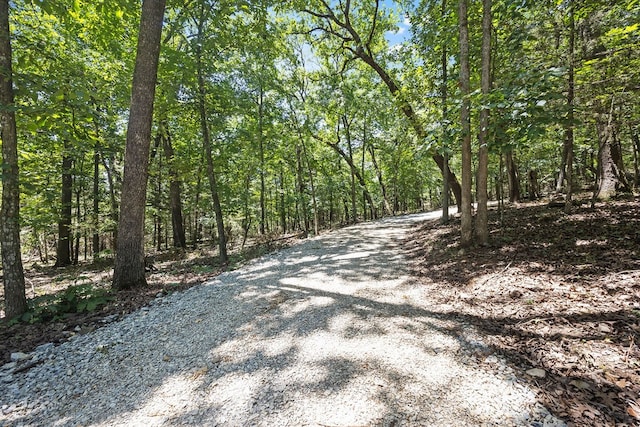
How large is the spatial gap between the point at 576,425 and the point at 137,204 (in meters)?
6.73

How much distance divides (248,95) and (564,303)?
1155 centimetres

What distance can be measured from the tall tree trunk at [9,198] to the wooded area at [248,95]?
0.02 m

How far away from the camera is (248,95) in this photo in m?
11.1

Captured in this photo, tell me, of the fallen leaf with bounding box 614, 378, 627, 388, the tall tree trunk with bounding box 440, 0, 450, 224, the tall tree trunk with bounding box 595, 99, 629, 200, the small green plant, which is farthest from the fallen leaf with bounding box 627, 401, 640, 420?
the tall tree trunk with bounding box 595, 99, 629, 200

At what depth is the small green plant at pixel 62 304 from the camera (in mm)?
4086

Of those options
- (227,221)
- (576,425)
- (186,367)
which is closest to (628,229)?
(576,425)

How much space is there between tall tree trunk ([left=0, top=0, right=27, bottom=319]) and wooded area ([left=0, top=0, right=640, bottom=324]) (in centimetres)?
2

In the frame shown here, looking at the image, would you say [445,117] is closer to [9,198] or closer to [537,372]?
[537,372]

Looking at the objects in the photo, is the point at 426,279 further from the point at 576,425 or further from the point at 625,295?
the point at 576,425

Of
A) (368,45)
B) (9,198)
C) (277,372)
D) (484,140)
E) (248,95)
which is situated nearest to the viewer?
(277,372)

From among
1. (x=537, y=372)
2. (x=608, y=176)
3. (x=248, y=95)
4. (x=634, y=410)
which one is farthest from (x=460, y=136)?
(x=248, y=95)

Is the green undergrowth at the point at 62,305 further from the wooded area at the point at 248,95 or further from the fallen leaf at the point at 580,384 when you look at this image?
the fallen leaf at the point at 580,384

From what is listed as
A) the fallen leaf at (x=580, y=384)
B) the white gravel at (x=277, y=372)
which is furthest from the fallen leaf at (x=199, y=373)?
the fallen leaf at (x=580, y=384)

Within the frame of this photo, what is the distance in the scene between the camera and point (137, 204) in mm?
5441
